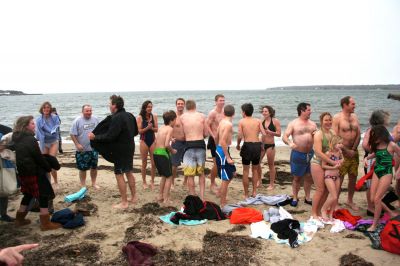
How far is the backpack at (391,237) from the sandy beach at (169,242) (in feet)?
0.28

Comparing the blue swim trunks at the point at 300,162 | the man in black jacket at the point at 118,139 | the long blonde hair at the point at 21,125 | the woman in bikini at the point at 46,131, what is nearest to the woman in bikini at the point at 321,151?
the blue swim trunks at the point at 300,162

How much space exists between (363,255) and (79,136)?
5641mm

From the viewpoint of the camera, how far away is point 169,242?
4.63 m

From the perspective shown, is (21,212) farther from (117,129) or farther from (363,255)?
(363,255)

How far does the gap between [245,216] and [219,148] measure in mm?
1369

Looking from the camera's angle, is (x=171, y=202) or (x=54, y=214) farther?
(x=171, y=202)

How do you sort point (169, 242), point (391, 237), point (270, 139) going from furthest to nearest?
point (270, 139) → point (169, 242) → point (391, 237)

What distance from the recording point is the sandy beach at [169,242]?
414cm

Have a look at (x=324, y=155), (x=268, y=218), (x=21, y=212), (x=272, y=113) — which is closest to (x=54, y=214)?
(x=21, y=212)

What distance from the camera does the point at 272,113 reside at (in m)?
7.68

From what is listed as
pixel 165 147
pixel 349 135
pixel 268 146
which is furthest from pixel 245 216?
pixel 268 146

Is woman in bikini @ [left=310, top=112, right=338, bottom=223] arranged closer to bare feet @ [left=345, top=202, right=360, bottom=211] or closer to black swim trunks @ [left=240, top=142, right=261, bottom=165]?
bare feet @ [left=345, top=202, right=360, bottom=211]

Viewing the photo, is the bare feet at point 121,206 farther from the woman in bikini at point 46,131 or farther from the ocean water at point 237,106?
the ocean water at point 237,106

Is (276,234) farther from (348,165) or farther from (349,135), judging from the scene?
(349,135)
